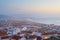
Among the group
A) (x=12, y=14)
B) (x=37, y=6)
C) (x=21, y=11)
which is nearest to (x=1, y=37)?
(x=12, y=14)

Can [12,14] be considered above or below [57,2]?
below

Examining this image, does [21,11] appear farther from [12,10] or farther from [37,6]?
[37,6]

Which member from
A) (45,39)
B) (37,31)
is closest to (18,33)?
(37,31)

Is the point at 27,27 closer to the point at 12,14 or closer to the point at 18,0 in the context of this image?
the point at 12,14

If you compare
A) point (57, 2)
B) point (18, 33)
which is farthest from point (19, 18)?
point (57, 2)

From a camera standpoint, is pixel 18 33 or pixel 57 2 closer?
pixel 18 33

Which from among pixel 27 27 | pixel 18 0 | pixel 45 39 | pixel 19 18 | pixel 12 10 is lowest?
pixel 45 39

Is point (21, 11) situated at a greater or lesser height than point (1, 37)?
greater

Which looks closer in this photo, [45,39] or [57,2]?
[45,39]
